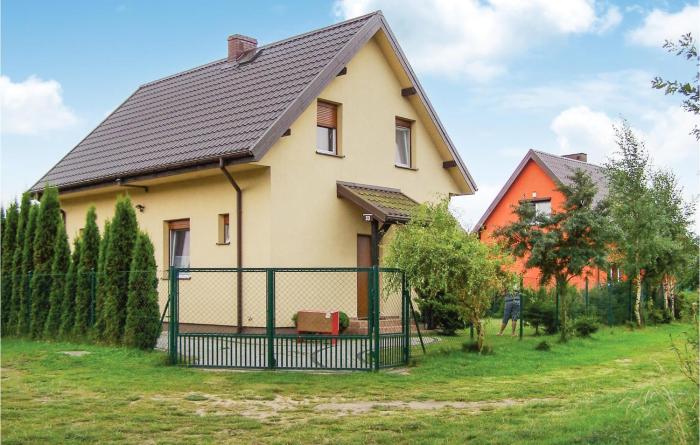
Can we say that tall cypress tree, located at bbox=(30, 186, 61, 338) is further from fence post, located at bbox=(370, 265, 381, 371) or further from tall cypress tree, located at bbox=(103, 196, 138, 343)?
fence post, located at bbox=(370, 265, 381, 371)

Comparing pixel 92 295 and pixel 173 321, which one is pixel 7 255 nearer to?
pixel 92 295

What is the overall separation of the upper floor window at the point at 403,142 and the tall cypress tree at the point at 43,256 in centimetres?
906

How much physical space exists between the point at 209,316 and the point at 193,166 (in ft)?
11.7

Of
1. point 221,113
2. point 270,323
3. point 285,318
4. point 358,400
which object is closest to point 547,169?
point 221,113

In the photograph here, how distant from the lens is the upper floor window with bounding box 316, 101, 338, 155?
1899cm

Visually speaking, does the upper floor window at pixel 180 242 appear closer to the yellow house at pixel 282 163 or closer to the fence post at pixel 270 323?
the yellow house at pixel 282 163

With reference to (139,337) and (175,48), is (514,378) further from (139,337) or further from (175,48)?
(175,48)

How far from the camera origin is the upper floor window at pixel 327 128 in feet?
62.3

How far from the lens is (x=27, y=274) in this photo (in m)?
19.2

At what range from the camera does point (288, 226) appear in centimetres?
1780

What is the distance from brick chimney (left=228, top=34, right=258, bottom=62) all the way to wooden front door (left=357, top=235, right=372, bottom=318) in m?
7.24

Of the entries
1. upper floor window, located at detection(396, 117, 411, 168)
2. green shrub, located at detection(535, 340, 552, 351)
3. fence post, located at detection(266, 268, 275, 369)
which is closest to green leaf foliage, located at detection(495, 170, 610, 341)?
green shrub, located at detection(535, 340, 552, 351)

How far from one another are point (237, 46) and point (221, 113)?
4331 mm

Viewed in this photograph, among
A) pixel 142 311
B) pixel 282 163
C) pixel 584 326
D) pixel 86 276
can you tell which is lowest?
pixel 584 326
